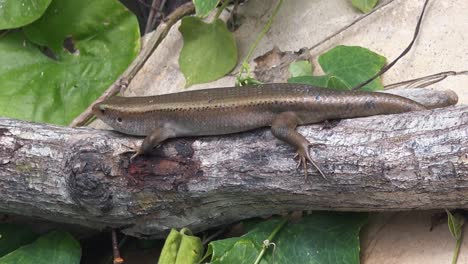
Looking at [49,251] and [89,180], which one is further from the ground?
[89,180]

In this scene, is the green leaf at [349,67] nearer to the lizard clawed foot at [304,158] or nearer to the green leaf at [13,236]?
the lizard clawed foot at [304,158]

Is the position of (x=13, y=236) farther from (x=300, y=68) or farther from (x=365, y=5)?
(x=365, y=5)

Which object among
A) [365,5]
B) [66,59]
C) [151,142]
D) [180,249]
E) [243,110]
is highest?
[365,5]

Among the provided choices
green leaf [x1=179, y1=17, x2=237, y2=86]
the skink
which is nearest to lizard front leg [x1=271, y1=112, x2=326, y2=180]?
the skink

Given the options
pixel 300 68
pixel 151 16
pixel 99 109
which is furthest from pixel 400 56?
pixel 151 16

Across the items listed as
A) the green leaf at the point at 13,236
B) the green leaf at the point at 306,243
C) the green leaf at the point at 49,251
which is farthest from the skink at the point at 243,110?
the green leaf at the point at 13,236
